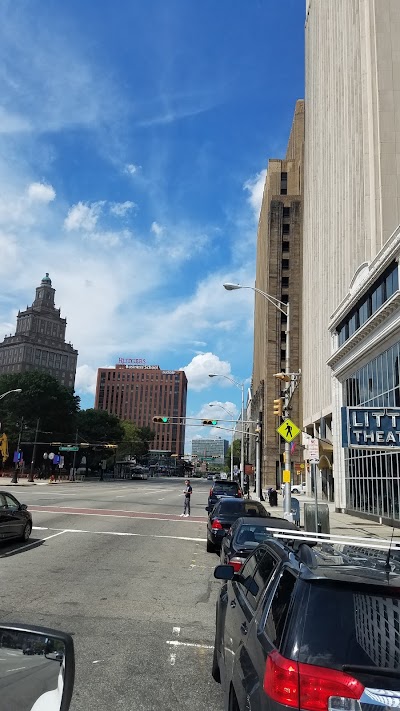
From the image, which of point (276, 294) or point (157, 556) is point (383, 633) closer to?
point (157, 556)

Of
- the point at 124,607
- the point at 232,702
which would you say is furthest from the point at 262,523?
the point at 232,702

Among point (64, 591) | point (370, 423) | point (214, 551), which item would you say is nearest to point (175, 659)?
point (64, 591)

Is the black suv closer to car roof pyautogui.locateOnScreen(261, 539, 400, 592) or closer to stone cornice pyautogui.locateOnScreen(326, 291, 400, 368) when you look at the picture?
car roof pyautogui.locateOnScreen(261, 539, 400, 592)

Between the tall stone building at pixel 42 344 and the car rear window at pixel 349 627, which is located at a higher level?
the tall stone building at pixel 42 344

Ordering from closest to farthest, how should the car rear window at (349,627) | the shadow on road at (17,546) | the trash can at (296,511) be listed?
1. the car rear window at (349,627)
2. the shadow on road at (17,546)
3. the trash can at (296,511)

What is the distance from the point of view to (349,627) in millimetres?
2762

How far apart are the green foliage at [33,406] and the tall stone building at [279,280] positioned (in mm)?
31432

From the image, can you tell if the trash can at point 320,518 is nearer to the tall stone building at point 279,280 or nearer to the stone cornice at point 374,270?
the stone cornice at point 374,270

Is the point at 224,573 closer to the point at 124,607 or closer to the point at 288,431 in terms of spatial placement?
the point at 124,607

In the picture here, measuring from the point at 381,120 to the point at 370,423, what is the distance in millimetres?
23951

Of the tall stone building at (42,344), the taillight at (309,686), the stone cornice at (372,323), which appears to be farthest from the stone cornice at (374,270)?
the tall stone building at (42,344)

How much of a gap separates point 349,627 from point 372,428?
746 inches

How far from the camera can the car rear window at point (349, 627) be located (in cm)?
262

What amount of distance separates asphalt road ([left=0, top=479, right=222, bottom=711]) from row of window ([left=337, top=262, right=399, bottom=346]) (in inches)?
657
